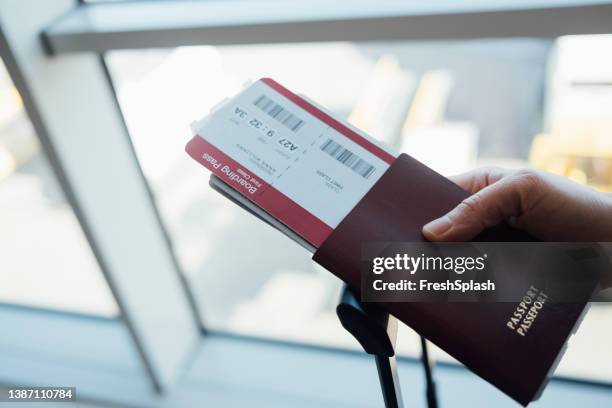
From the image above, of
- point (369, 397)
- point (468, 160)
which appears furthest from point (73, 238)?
point (468, 160)

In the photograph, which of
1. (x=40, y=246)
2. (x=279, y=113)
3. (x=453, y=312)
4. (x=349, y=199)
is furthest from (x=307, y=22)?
(x=40, y=246)

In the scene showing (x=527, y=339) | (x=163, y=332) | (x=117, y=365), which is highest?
(x=527, y=339)

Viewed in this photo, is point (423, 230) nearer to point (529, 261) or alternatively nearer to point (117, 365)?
point (529, 261)

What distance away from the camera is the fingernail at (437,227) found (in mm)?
532

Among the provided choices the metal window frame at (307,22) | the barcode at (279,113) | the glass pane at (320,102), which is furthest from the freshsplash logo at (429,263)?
the glass pane at (320,102)

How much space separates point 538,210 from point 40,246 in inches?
53.9

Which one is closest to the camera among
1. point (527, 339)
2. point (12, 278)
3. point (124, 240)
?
point (527, 339)

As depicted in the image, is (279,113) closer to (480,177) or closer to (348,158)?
(348,158)

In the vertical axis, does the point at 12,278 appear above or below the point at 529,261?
below

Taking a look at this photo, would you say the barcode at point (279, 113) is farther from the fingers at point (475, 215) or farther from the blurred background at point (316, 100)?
the blurred background at point (316, 100)

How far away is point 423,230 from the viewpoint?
54 cm

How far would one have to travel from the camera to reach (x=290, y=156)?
1.90 ft

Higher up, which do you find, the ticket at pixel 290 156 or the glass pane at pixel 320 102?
the ticket at pixel 290 156

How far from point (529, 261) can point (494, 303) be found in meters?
0.06
